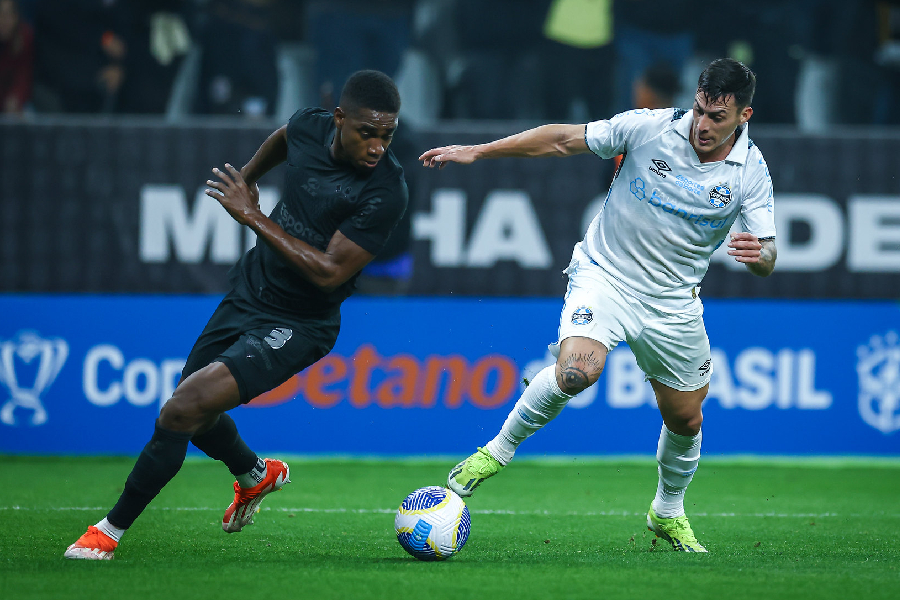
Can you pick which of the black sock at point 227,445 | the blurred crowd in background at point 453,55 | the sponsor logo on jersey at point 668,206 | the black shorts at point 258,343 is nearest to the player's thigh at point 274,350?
→ the black shorts at point 258,343

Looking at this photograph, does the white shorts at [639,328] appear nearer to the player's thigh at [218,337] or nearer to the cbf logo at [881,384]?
the player's thigh at [218,337]

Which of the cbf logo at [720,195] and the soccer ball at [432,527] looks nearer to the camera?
the soccer ball at [432,527]

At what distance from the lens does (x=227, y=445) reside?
5469mm

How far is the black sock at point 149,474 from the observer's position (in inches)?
190

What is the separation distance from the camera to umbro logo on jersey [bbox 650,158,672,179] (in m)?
5.41

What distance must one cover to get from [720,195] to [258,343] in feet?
7.35

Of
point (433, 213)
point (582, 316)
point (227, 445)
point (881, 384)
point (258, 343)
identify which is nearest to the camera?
point (258, 343)

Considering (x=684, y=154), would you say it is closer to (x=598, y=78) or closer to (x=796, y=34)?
(x=598, y=78)

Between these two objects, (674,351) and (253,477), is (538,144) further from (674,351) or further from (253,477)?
(253,477)

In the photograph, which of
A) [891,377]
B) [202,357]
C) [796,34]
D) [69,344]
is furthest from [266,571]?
[796,34]

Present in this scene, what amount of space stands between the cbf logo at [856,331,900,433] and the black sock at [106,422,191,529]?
6.83 meters

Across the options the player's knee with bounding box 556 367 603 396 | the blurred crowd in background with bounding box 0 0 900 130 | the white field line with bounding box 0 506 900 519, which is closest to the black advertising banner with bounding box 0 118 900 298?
the blurred crowd in background with bounding box 0 0 900 130

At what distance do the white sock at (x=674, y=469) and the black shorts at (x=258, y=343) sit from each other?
5.83 ft

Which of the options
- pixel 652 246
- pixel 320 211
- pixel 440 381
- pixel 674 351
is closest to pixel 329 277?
pixel 320 211
